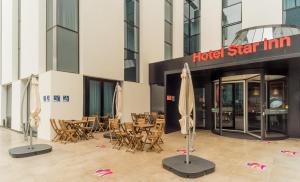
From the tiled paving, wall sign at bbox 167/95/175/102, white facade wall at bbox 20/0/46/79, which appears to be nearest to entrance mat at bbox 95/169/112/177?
the tiled paving

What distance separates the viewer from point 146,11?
1366cm

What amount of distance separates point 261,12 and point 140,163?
1162cm

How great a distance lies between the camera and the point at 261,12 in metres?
12.6

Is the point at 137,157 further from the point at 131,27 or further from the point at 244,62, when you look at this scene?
the point at 131,27

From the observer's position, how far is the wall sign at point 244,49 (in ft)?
23.4

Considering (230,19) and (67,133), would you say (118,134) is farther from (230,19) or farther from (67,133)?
(230,19)

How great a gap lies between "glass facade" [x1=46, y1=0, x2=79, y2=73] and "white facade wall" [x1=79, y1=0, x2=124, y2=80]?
0.90ft

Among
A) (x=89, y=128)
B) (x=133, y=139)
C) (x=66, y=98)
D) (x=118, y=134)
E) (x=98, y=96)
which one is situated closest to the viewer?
(x=133, y=139)

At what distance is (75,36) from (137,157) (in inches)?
253

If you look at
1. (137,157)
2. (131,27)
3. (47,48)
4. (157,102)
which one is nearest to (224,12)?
(131,27)

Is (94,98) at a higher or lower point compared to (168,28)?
lower

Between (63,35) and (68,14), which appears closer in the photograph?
(63,35)

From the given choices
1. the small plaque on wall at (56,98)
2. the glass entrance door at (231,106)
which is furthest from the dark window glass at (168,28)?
the small plaque on wall at (56,98)

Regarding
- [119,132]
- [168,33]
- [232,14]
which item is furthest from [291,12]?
[119,132]
